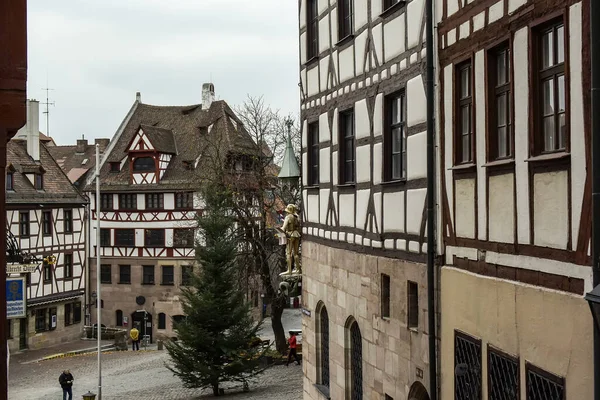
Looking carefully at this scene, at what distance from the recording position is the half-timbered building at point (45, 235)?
4362cm

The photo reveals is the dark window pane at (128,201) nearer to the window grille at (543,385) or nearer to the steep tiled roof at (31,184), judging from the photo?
the steep tiled roof at (31,184)

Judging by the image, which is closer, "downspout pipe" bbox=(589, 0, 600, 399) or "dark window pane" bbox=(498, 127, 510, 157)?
"downspout pipe" bbox=(589, 0, 600, 399)

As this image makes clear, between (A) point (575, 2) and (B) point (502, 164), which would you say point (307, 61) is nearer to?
(B) point (502, 164)

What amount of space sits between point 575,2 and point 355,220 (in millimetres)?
7922

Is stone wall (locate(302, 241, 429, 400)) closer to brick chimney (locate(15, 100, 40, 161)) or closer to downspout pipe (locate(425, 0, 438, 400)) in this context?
downspout pipe (locate(425, 0, 438, 400))

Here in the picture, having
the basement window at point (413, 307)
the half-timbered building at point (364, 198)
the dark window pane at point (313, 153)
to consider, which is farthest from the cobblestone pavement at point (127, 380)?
the basement window at point (413, 307)

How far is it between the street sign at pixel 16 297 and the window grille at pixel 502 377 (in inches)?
221

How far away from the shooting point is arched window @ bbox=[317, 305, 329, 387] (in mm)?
A: 17984

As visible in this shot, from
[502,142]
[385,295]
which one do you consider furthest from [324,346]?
[502,142]

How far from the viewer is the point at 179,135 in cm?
5419

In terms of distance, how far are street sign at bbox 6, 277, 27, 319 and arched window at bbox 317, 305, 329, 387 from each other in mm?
6674

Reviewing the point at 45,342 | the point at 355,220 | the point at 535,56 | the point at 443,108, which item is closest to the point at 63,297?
the point at 45,342

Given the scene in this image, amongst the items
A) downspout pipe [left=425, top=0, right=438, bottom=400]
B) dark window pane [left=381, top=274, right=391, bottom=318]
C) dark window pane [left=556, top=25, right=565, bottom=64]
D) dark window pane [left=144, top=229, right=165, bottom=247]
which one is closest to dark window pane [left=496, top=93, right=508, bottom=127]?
dark window pane [left=556, top=25, right=565, bottom=64]

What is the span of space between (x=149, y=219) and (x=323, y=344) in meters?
34.6
